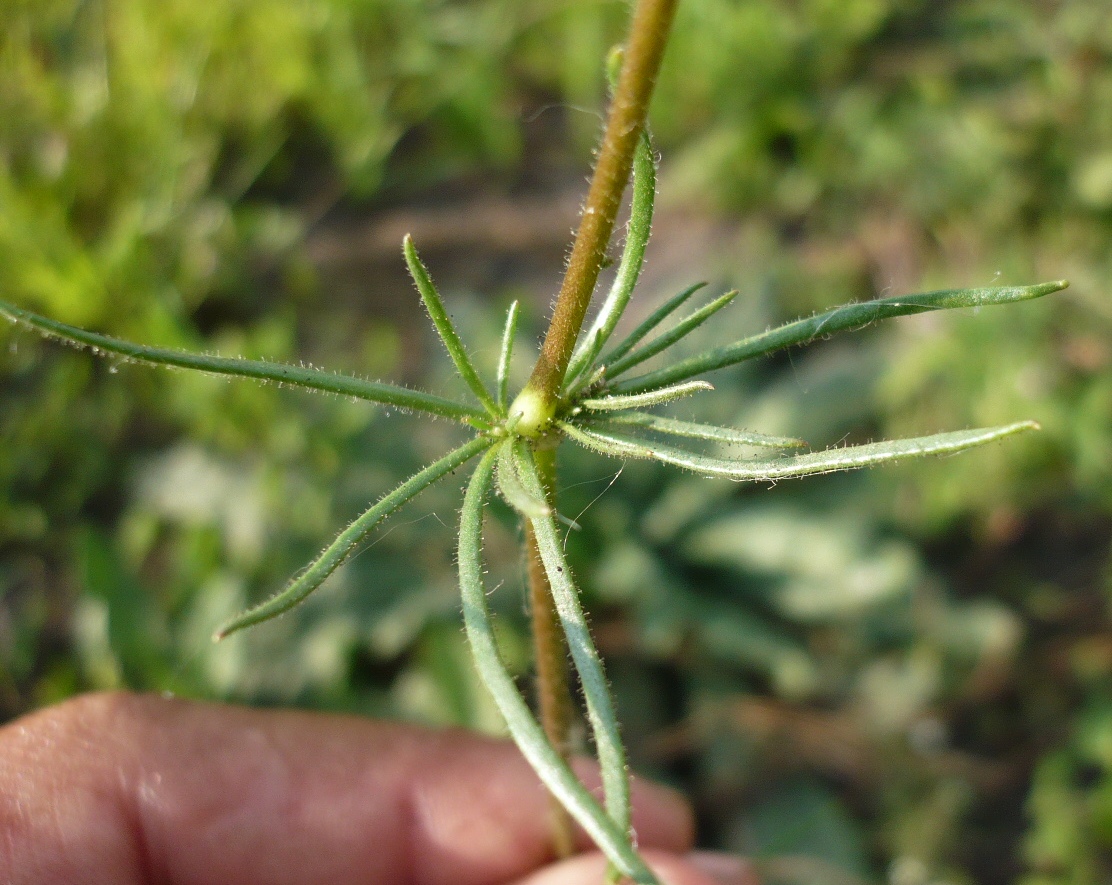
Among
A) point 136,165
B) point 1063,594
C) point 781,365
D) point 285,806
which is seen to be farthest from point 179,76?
point 1063,594

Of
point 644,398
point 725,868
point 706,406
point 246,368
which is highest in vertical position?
point 706,406

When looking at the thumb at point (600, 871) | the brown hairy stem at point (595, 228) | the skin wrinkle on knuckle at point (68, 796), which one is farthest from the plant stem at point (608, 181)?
the skin wrinkle on knuckle at point (68, 796)

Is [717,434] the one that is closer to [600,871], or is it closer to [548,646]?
[548,646]

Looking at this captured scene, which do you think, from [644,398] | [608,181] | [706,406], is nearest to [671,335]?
[644,398]

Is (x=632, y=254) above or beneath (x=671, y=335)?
above

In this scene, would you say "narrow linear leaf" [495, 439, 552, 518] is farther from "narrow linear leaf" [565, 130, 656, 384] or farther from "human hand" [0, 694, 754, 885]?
"human hand" [0, 694, 754, 885]
